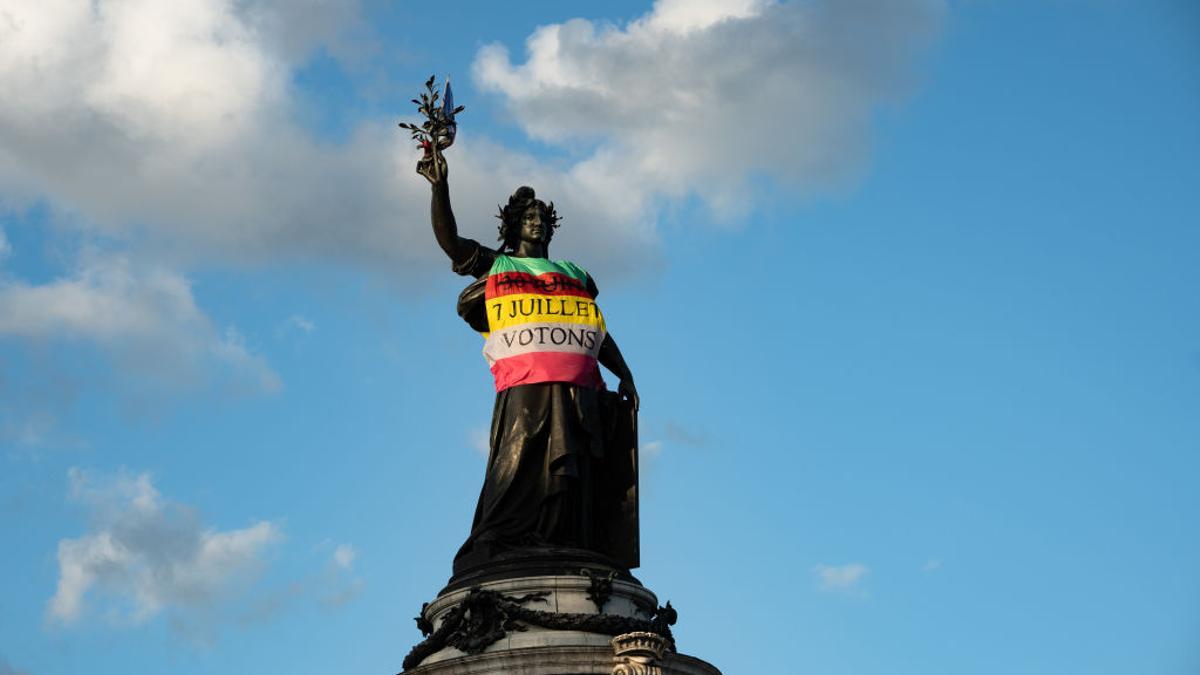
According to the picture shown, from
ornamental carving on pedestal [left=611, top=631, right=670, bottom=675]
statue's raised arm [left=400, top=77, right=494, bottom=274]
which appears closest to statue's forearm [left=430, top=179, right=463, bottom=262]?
statue's raised arm [left=400, top=77, right=494, bottom=274]

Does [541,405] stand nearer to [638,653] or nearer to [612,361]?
[612,361]

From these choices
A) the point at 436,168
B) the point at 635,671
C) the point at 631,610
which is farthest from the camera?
the point at 436,168

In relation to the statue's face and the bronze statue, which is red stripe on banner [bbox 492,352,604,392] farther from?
the statue's face

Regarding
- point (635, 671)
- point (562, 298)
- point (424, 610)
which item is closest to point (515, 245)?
point (562, 298)

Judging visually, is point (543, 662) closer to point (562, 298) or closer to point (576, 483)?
point (576, 483)

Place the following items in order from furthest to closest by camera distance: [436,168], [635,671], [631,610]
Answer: [436,168] → [631,610] → [635,671]

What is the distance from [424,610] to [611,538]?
12.5ft

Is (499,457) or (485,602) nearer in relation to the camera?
(485,602)

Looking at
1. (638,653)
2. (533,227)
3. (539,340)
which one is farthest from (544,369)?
(638,653)

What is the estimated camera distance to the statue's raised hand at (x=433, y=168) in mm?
34250

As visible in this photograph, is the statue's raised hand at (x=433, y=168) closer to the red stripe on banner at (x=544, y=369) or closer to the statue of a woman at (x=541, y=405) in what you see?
the statue of a woman at (x=541, y=405)

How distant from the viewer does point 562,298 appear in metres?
35.0

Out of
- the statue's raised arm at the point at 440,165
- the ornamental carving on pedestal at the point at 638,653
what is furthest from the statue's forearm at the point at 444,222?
the ornamental carving on pedestal at the point at 638,653

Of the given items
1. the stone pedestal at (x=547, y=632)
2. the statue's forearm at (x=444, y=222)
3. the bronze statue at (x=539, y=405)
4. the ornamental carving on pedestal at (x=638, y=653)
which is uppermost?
the statue's forearm at (x=444, y=222)
